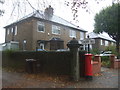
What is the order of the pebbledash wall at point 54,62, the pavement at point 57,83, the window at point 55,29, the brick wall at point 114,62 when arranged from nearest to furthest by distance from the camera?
the pavement at point 57,83, the pebbledash wall at point 54,62, the brick wall at point 114,62, the window at point 55,29

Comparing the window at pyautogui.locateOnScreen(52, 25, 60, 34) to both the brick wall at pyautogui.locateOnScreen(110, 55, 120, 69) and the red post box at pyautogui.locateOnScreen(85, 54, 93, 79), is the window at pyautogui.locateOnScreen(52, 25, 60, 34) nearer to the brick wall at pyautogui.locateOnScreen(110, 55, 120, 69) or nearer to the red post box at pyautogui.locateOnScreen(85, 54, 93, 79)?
the brick wall at pyautogui.locateOnScreen(110, 55, 120, 69)

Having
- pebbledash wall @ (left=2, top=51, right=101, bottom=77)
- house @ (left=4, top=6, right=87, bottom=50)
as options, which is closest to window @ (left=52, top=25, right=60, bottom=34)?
house @ (left=4, top=6, right=87, bottom=50)

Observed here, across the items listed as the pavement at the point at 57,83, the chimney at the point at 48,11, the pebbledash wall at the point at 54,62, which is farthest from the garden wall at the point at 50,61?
the chimney at the point at 48,11

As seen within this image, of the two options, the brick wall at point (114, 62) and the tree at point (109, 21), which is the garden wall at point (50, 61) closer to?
the brick wall at point (114, 62)

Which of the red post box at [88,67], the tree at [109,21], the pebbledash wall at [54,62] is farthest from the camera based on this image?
the tree at [109,21]

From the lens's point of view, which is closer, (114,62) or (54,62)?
(54,62)

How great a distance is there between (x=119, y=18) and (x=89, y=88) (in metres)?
15.0

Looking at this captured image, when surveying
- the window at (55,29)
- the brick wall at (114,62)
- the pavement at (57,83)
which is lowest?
the pavement at (57,83)

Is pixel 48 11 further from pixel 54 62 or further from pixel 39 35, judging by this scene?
pixel 39 35

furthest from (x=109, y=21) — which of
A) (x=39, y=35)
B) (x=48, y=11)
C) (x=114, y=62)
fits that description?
(x=48, y=11)

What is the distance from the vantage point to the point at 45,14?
21.4 feet

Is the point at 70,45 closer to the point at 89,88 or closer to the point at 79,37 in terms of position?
the point at 89,88

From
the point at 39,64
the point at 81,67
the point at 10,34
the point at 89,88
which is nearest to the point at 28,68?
the point at 39,64

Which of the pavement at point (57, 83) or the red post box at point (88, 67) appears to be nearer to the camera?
the pavement at point (57, 83)
